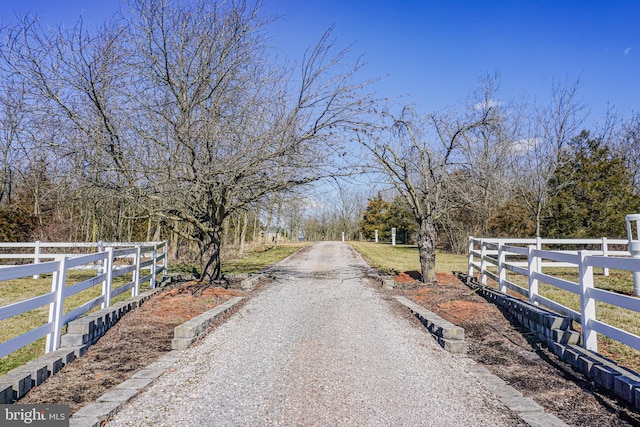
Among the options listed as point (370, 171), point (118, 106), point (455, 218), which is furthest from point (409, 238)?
point (118, 106)

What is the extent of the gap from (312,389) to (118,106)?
7.31 meters

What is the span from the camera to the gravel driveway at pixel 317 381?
3.47 m

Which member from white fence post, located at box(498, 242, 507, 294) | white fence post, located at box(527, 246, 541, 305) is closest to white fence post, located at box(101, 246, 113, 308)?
white fence post, located at box(527, 246, 541, 305)

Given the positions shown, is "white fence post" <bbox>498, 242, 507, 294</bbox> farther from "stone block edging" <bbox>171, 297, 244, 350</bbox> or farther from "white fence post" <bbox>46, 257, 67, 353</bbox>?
"white fence post" <bbox>46, 257, 67, 353</bbox>

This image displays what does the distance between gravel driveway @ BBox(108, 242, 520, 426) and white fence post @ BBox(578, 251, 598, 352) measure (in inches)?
56.1

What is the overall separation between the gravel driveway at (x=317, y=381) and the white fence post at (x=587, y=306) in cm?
143

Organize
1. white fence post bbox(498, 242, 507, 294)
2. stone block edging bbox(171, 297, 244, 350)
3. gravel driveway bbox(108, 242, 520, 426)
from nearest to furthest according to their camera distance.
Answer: gravel driveway bbox(108, 242, 520, 426)
stone block edging bbox(171, 297, 244, 350)
white fence post bbox(498, 242, 507, 294)

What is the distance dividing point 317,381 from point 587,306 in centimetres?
332

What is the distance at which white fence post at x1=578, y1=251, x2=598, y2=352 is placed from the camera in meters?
4.89

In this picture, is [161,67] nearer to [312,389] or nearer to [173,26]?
[173,26]

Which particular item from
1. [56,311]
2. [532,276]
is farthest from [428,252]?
[56,311]

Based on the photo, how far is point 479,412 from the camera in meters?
3.59

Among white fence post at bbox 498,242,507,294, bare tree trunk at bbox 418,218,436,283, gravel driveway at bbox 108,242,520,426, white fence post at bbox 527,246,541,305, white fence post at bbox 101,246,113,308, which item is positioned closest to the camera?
gravel driveway at bbox 108,242,520,426

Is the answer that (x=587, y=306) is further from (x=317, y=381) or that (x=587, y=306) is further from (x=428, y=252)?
(x=428, y=252)
